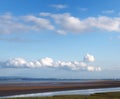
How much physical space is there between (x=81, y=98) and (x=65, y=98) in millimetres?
2345

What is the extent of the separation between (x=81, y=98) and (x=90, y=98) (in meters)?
1.29

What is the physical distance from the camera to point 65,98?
4091 centimetres

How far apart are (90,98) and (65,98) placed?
11.7 feet

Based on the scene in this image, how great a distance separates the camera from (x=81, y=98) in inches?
1583

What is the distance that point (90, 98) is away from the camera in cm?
4038
